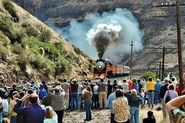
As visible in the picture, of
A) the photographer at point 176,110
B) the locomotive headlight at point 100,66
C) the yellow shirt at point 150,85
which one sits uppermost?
the locomotive headlight at point 100,66

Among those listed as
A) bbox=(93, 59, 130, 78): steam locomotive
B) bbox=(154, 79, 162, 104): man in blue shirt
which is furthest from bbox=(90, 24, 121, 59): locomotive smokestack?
bbox=(154, 79, 162, 104): man in blue shirt

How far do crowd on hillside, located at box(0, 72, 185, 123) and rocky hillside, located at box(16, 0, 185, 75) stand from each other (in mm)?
88909

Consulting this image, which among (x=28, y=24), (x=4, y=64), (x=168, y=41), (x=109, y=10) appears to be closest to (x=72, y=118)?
(x=4, y=64)

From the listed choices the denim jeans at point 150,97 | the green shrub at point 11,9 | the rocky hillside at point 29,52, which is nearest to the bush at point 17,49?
the rocky hillside at point 29,52

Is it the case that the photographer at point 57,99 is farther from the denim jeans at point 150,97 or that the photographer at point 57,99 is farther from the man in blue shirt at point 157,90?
the denim jeans at point 150,97

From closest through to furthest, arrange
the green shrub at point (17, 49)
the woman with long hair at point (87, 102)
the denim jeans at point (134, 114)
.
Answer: the denim jeans at point (134, 114)
the woman with long hair at point (87, 102)
the green shrub at point (17, 49)

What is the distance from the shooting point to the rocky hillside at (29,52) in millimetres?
43559

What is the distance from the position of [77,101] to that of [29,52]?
2442cm

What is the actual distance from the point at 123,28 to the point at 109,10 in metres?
19.0

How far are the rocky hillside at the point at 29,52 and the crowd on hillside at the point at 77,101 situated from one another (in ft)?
55.9

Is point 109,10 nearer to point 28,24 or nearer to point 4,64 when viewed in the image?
point 28,24

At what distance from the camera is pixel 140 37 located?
Result: 138m

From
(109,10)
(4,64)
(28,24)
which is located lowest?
(4,64)

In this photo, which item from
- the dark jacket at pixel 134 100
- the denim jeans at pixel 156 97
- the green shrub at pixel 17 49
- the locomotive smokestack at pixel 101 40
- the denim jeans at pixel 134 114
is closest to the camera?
the dark jacket at pixel 134 100
